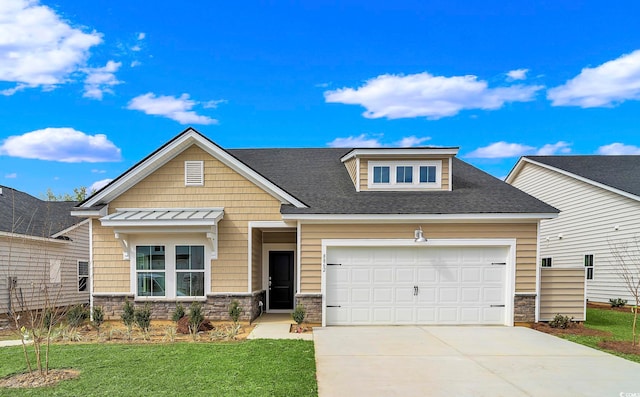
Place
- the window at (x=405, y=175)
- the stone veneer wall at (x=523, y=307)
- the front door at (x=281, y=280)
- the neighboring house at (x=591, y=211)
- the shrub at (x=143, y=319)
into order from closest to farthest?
the shrub at (x=143, y=319), the stone veneer wall at (x=523, y=307), the window at (x=405, y=175), the front door at (x=281, y=280), the neighboring house at (x=591, y=211)

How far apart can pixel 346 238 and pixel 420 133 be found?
9.24 meters

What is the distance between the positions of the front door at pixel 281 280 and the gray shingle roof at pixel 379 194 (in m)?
2.72

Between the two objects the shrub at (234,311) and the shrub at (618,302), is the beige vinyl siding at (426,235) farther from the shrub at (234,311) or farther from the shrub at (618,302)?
the shrub at (618,302)

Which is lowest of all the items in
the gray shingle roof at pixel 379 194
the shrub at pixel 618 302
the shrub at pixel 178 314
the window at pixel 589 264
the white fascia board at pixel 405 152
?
the shrub at pixel 618 302

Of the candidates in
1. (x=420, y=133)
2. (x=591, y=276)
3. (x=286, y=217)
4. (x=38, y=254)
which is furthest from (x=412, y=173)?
(x=38, y=254)

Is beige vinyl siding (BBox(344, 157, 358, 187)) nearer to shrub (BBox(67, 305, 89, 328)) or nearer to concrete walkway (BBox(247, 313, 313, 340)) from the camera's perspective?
concrete walkway (BBox(247, 313, 313, 340))

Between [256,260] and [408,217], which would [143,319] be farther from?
[408,217]

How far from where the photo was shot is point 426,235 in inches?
458

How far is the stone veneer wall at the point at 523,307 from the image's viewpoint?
1159cm

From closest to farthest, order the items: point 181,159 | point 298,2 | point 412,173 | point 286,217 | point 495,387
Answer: point 495,387, point 286,217, point 181,159, point 412,173, point 298,2

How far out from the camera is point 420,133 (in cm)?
1895

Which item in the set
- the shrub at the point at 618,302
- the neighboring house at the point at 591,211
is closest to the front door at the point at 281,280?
the shrub at the point at 618,302

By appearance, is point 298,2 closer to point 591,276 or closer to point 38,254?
point 38,254

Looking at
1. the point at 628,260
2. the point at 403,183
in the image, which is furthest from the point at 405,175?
the point at 628,260
